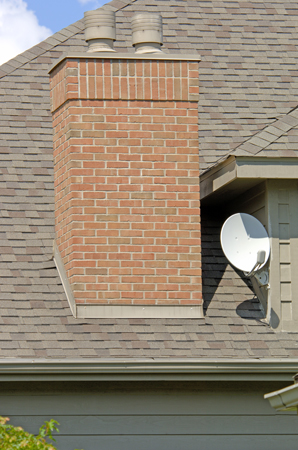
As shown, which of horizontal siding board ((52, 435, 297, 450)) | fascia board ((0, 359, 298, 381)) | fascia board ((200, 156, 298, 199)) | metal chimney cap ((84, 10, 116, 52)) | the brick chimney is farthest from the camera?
metal chimney cap ((84, 10, 116, 52))

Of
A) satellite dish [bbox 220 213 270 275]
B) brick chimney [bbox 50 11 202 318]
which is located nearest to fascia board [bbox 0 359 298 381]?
brick chimney [bbox 50 11 202 318]

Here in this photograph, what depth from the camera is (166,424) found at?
7414mm

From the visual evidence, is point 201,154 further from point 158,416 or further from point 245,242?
point 158,416

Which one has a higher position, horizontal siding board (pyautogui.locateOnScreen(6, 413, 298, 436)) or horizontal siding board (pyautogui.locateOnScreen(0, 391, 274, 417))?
horizontal siding board (pyautogui.locateOnScreen(0, 391, 274, 417))

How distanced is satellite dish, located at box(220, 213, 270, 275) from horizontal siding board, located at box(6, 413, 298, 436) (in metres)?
1.48

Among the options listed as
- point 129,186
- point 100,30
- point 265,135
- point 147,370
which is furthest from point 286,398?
point 100,30

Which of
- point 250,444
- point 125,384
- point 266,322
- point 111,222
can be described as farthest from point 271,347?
point 111,222

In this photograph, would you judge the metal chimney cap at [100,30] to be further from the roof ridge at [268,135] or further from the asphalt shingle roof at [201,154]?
the roof ridge at [268,135]

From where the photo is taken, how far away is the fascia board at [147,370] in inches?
281

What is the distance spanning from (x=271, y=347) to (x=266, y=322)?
42cm

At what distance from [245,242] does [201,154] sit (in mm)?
1667

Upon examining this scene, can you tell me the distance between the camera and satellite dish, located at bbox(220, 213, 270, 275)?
8.03 meters

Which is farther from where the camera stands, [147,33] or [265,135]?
[147,33]

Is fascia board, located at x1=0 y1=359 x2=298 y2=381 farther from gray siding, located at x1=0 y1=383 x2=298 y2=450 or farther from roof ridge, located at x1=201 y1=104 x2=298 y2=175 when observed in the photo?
roof ridge, located at x1=201 y1=104 x2=298 y2=175
